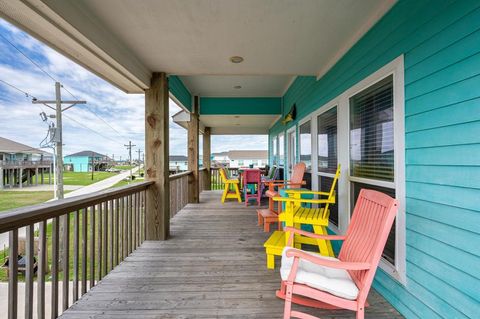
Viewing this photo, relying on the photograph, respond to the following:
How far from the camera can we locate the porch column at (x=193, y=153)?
650 centimetres

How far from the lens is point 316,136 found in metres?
3.98

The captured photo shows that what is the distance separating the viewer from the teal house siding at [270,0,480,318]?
1319 millimetres

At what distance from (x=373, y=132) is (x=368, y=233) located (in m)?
1.08

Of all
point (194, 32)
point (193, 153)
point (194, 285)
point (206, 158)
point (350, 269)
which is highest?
point (194, 32)

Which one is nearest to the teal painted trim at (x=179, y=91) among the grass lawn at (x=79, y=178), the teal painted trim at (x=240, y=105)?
the teal painted trim at (x=240, y=105)

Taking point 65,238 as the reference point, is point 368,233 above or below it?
above

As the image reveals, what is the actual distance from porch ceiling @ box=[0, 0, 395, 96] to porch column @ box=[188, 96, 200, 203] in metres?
3.15

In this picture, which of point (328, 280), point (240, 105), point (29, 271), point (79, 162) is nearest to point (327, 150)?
point (328, 280)

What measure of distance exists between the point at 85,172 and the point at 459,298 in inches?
371

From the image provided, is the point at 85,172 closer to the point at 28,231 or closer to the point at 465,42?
the point at 28,231

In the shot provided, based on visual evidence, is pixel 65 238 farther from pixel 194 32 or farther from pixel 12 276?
pixel 194 32

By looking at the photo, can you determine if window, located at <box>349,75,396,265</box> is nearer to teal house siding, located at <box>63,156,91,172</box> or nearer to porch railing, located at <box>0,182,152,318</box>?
porch railing, located at <box>0,182,152,318</box>

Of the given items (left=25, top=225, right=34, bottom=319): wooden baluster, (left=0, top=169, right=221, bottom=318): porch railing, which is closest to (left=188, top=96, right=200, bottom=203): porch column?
(left=0, top=169, right=221, bottom=318): porch railing

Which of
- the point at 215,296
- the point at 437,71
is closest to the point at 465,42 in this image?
the point at 437,71
